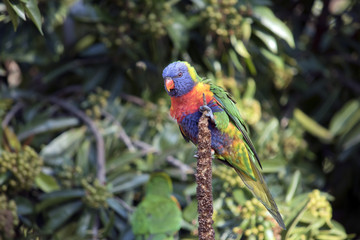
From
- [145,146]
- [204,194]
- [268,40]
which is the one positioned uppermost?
[268,40]

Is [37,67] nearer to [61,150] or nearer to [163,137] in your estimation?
[61,150]

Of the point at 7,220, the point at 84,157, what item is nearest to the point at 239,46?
the point at 84,157

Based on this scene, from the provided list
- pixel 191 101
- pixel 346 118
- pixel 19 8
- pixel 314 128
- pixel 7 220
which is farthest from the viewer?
pixel 314 128

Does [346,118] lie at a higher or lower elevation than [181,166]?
higher

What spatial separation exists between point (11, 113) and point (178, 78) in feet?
4.59

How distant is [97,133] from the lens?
2.91 metres

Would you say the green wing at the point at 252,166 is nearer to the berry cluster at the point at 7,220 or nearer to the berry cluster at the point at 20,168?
the berry cluster at the point at 20,168

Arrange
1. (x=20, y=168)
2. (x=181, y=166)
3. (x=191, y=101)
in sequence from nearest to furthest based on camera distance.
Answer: (x=191, y=101) → (x=20, y=168) → (x=181, y=166)

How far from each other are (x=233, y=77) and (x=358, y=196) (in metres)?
1.29

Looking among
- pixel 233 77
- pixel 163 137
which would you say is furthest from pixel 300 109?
pixel 163 137

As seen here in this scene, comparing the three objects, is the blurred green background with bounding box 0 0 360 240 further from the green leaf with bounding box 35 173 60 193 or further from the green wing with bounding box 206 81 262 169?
the green wing with bounding box 206 81 262 169

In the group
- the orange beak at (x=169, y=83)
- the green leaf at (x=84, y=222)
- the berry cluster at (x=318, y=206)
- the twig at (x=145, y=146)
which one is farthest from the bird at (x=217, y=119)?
the green leaf at (x=84, y=222)

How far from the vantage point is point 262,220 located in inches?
92.0

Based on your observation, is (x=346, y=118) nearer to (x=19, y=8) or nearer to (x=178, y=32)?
(x=178, y=32)
